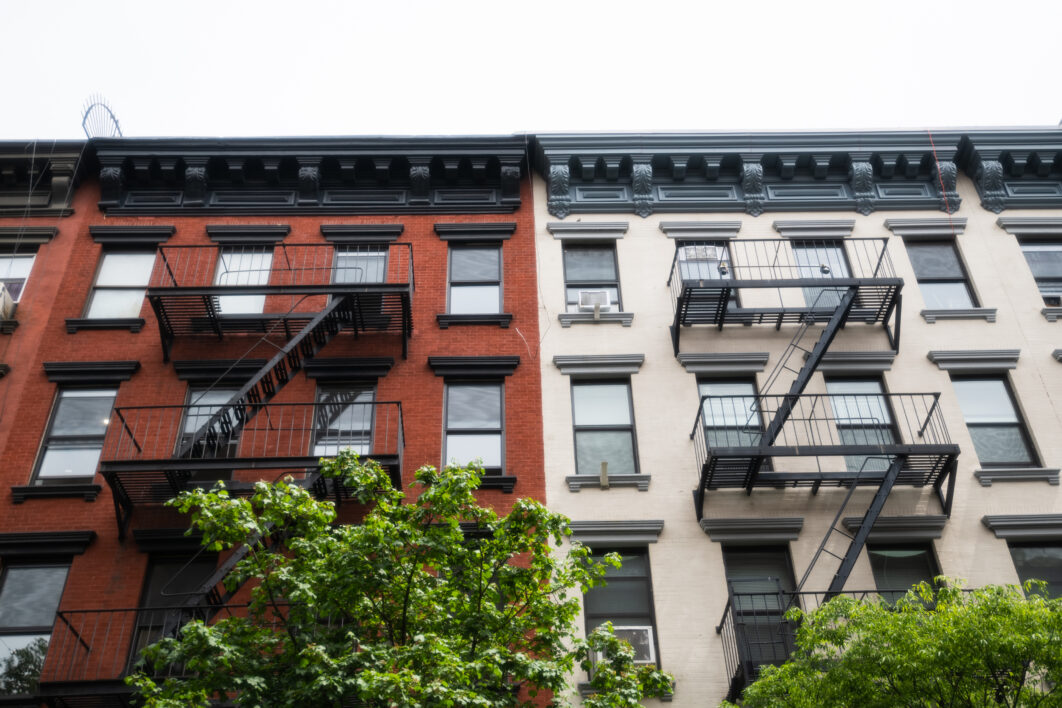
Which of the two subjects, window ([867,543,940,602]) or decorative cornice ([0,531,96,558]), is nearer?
decorative cornice ([0,531,96,558])

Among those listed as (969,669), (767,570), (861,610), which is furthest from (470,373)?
(969,669)

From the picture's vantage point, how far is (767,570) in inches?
549

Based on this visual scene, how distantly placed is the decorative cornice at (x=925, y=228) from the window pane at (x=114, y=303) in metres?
14.1

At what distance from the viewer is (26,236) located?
17641mm

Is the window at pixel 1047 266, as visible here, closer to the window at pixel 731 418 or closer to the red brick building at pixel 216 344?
the window at pixel 731 418

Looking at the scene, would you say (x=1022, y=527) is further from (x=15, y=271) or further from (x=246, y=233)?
(x=15, y=271)

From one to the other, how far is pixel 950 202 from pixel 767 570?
8.92 meters

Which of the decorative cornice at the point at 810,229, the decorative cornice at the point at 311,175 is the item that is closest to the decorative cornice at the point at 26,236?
the decorative cornice at the point at 311,175

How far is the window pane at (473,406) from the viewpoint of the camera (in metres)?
15.5

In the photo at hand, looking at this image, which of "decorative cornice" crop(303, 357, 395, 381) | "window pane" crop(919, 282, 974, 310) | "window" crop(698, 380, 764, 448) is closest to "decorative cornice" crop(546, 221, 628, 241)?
"window" crop(698, 380, 764, 448)

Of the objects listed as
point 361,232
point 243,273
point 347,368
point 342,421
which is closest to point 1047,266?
point 361,232

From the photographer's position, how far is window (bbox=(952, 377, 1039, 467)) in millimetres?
15180

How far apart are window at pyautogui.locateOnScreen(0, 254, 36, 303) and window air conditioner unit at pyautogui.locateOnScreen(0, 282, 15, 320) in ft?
1.13

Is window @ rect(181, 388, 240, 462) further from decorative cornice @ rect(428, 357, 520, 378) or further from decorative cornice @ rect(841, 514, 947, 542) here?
decorative cornice @ rect(841, 514, 947, 542)
